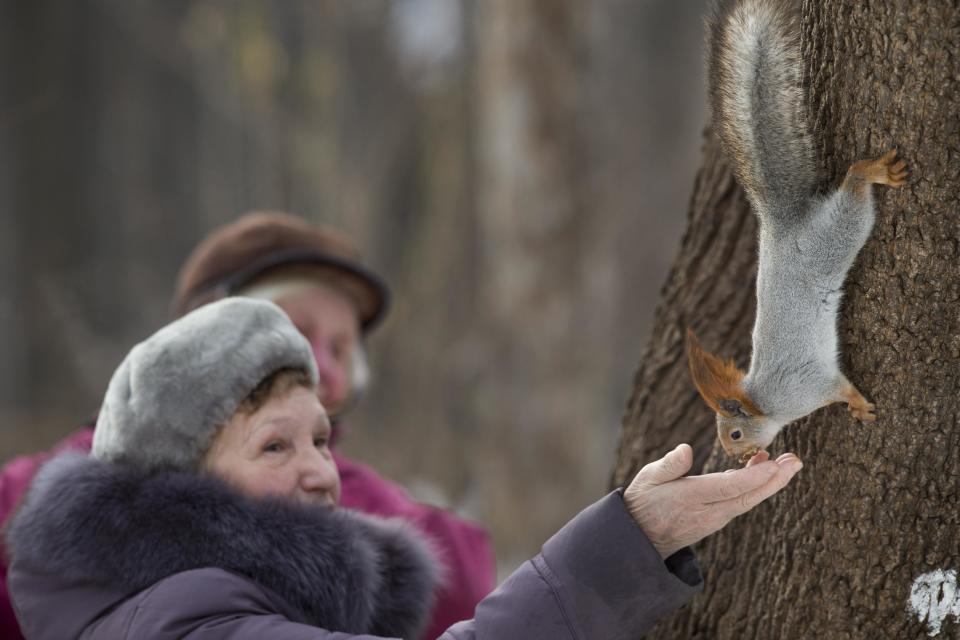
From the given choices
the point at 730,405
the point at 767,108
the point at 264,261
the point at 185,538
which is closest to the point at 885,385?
the point at 730,405

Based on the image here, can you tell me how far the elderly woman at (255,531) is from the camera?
5.01 feet

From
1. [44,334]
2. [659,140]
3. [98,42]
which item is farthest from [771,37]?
[659,140]

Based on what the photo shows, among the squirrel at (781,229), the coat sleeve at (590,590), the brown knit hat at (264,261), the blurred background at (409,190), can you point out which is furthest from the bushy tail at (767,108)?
the blurred background at (409,190)

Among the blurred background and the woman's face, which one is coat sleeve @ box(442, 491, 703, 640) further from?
the blurred background

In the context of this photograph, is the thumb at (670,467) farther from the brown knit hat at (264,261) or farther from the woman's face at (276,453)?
the brown knit hat at (264,261)

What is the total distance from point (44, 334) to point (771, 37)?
8391 millimetres

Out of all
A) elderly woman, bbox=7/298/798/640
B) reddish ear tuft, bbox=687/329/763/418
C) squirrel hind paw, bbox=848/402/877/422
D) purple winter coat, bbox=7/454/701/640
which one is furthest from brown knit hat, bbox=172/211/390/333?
squirrel hind paw, bbox=848/402/877/422

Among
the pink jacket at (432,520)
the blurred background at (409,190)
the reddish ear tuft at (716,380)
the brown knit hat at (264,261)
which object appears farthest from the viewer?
the blurred background at (409,190)

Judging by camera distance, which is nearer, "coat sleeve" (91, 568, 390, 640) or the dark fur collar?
"coat sleeve" (91, 568, 390, 640)

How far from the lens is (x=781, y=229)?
1.57m

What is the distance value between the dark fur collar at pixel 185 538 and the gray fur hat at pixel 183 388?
0.13ft

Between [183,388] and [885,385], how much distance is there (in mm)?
1018

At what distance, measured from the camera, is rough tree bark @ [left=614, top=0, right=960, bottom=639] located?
59.1 inches

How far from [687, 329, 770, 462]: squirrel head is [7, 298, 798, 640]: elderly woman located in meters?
0.11
